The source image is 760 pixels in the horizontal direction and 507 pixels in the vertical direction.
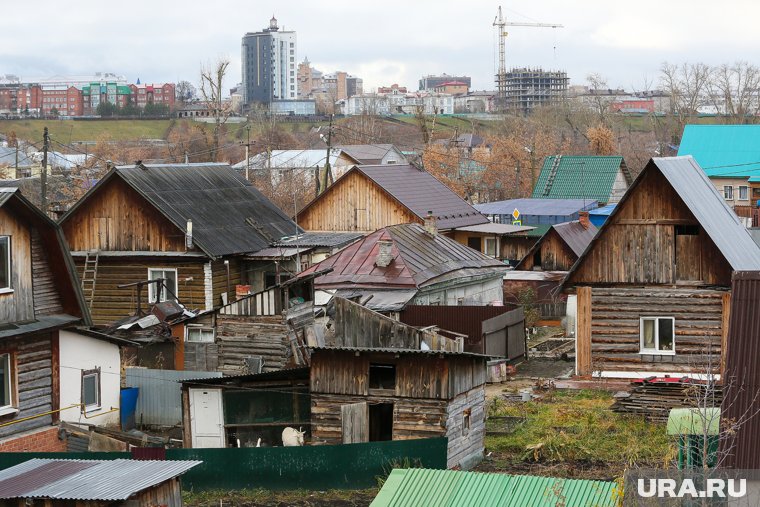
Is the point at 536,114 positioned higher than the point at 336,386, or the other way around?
the point at 536,114

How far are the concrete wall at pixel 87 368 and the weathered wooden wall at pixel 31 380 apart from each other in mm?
424

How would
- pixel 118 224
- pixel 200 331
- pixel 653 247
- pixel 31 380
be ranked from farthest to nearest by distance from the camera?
1. pixel 118 224
2. pixel 200 331
3. pixel 653 247
4. pixel 31 380

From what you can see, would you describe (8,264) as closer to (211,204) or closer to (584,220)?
(211,204)

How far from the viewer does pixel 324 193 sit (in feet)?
137

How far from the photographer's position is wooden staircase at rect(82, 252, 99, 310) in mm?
34056

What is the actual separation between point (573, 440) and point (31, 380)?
33.8 ft

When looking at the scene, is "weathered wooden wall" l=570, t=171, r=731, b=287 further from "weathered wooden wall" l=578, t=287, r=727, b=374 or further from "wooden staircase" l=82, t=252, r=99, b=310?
"wooden staircase" l=82, t=252, r=99, b=310

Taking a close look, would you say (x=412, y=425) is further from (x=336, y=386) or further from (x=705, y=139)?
(x=705, y=139)

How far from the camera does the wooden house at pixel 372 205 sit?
1625 inches

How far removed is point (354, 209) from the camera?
41750mm

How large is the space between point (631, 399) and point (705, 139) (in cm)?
4771

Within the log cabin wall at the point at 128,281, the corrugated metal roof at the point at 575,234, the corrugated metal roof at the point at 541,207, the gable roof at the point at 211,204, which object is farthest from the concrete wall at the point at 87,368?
the corrugated metal roof at the point at 541,207

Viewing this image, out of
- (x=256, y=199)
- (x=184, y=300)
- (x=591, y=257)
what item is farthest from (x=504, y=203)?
(x=591, y=257)

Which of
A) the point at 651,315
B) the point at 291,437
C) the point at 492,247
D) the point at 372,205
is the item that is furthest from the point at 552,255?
the point at 291,437
